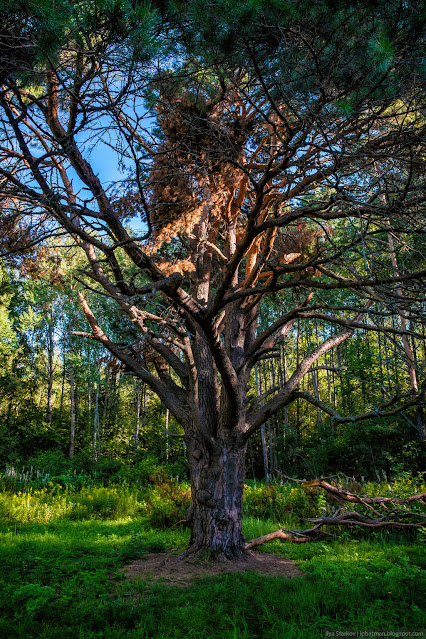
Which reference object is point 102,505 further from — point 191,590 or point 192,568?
point 191,590

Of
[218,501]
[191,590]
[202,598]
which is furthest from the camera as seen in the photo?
[218,501]

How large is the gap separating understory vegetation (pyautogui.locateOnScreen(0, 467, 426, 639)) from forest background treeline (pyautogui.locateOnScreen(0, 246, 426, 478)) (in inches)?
206

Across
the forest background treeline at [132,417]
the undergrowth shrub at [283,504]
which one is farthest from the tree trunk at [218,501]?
the forest background treeline at [132,417]

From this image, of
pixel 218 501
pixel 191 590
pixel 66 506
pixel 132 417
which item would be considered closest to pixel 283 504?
pixel 218 501

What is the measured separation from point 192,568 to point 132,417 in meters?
19.4

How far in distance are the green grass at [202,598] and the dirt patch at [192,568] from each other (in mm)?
185

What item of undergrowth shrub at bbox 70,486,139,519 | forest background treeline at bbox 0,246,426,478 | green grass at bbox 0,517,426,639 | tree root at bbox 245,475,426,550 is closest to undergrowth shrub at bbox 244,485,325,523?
tree root at bbox 245,475,426,550

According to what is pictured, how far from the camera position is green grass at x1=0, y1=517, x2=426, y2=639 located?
300 centimetres

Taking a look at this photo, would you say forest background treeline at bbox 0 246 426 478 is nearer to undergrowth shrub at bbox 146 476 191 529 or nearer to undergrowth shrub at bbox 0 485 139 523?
undergrowth shrub at bbox 0 485 139 523

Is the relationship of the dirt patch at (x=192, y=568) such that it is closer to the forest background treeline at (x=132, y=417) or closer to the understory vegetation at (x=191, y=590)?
the understory vegetation at (x=191, y=590)

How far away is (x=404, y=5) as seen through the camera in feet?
9.30

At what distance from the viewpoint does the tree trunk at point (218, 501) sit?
16.4 ft

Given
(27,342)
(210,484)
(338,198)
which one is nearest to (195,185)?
(338,198)

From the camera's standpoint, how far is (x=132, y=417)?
2322 cm
